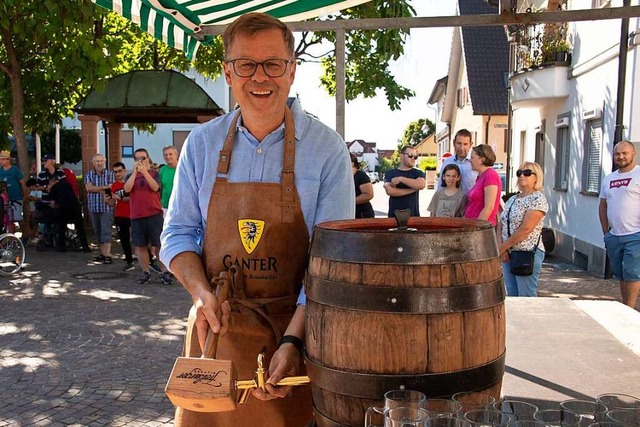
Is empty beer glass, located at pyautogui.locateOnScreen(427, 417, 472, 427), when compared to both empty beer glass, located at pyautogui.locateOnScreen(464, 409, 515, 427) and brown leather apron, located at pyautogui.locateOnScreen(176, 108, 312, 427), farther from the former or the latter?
brown leather apron, located at pyautogui.locateOnScreen(176, 108, 312, 427)

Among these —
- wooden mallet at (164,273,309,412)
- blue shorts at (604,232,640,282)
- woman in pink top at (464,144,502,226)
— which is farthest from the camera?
blue shorts at (604,232,640,282)

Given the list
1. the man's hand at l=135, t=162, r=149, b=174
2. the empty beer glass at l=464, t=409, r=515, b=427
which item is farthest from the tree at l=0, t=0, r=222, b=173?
the empty beer glass at l=464, t=409, r=515, b=427

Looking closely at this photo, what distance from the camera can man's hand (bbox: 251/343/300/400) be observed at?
73.7 inches

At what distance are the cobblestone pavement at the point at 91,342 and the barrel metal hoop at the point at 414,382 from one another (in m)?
3.09

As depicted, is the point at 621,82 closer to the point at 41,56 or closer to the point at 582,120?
the point at 582,120

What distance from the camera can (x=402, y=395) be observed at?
4.92ft

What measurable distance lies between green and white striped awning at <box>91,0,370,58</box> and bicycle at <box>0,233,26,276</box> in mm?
6532

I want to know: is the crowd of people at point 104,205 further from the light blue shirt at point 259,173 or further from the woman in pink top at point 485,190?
the light blue shirt at point 259,173

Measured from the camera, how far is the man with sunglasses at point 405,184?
863 cm

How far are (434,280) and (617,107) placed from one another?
389 inches

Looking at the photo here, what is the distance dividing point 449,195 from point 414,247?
6410 millimetres

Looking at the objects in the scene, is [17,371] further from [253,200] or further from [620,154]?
[620,154]

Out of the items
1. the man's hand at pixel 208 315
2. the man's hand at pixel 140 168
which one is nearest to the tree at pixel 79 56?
the man's hand at pixel 140 168

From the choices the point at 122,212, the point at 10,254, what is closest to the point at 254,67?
the point at 122,212
